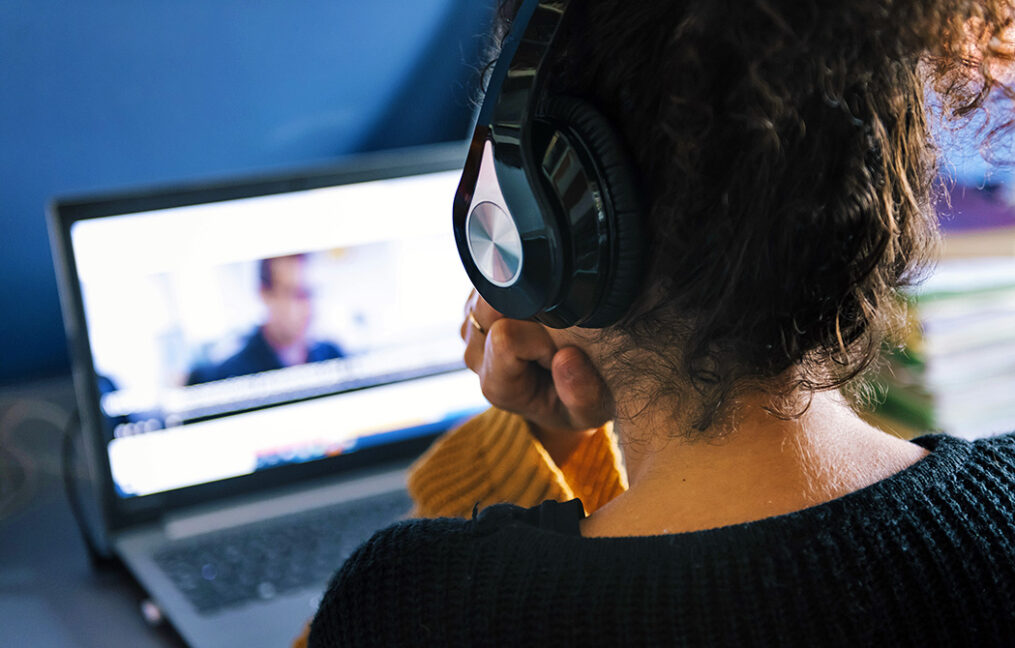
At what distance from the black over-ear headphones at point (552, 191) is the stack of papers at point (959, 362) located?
Result: 79 cm

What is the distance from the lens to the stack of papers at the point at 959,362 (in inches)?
45.4

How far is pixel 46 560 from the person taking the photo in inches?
38.1

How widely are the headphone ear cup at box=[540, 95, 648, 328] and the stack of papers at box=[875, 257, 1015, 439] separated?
79 centimetres

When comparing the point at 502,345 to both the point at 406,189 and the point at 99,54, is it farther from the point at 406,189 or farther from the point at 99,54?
the point at 99,54

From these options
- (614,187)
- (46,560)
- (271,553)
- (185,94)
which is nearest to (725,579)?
(614,187)

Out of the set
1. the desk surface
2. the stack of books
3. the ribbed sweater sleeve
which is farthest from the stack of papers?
the desk surface

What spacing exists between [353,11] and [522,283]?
0.86 metres

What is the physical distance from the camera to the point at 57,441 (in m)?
1.16

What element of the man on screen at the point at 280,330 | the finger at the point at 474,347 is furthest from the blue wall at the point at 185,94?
the finger at the point at 474,347

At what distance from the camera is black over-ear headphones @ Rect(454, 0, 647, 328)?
0.44m

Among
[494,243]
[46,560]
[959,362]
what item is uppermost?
[494,243]

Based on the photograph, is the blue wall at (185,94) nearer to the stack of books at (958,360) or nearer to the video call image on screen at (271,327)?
the video call image on screen at (271,327)

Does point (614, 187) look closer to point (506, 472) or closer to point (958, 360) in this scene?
point (506, 472)

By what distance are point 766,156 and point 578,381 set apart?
19 centimetres
